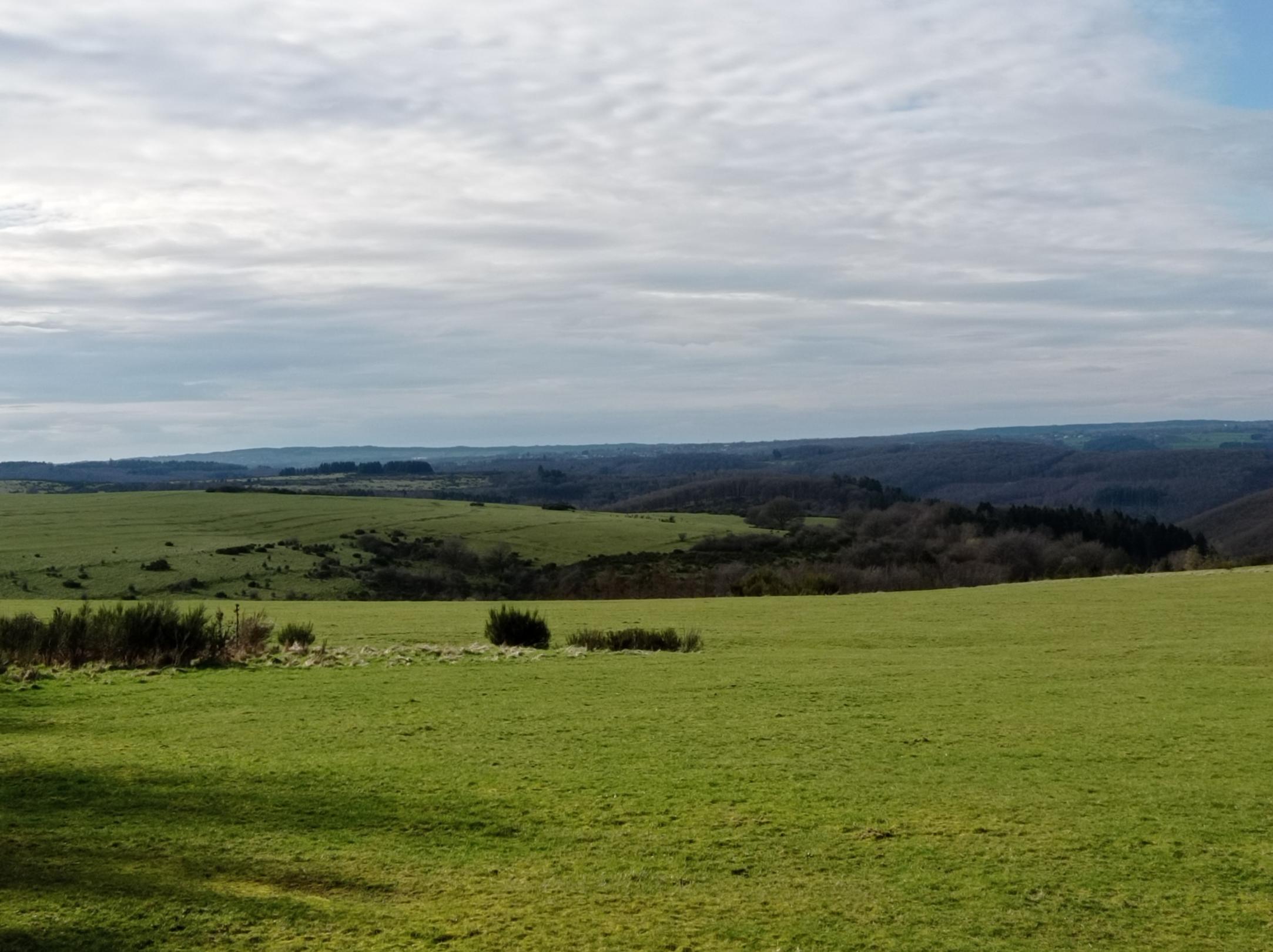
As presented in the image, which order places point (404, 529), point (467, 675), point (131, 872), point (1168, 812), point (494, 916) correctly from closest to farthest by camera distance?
point (494, 916) < point (131, 872) < point (1168, 812) < point (467, 675) < point (404, 529)

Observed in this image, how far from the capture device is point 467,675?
60.0 feet

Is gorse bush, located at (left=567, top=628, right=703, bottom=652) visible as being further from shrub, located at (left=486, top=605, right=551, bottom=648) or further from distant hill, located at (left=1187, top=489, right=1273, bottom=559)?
distant hill, located at (left=1187, top=489, right=1273, bottom=559)

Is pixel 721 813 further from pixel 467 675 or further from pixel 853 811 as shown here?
pixel 467 675

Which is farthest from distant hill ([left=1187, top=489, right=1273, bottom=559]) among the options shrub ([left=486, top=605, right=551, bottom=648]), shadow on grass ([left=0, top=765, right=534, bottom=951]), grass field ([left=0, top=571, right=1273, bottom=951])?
shadow on grass ([left=0, top=765, right=534, bottom=951])

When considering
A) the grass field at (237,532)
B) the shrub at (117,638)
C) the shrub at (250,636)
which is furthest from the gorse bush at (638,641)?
the grass field at (237,532)

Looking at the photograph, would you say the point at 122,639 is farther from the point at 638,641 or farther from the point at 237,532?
the point at 237,532

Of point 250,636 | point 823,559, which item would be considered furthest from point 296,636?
point 823,559

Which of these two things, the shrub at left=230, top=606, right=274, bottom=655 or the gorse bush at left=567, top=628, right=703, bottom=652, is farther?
the gorse bush at left=567, top=628, right=703, bottom=652

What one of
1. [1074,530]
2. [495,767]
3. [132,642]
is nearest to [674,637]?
[132,642]

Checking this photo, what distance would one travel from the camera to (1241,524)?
138 m

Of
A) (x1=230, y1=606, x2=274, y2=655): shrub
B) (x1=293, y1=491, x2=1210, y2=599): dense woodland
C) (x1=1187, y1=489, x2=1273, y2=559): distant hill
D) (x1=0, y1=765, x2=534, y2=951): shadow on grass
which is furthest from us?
(x1=1187, y1=489, x2=1273, y2=559): distant hill

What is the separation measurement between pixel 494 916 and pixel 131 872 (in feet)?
8.33

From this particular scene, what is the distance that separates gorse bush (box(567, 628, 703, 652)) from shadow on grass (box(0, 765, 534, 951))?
1293 cm

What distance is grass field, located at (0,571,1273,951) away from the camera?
23.0ft
